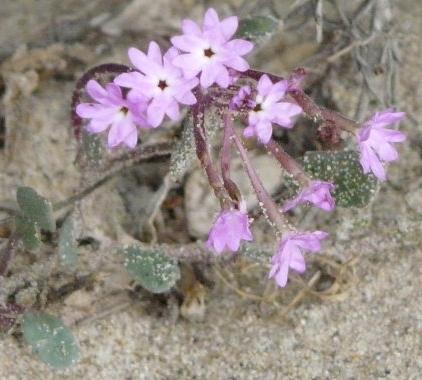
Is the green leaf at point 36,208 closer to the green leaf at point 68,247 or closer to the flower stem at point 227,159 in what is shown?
the green leaf at point 68,247

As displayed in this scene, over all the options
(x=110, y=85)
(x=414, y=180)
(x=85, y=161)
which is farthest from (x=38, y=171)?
(x=414, y=180)

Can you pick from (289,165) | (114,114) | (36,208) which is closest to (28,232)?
(36,208)

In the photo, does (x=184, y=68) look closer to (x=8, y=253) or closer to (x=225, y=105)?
(x=225, y=105)

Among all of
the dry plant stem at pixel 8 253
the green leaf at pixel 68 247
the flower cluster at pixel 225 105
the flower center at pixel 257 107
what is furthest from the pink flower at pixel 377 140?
the dry plant stem at pixel 8 253

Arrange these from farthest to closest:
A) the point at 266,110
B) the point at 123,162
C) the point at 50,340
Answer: the point at 123,162 < the point at 50,340 < the point at 266,110

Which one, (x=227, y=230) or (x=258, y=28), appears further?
(x=258, y=28)
